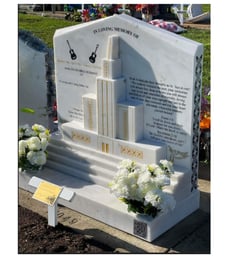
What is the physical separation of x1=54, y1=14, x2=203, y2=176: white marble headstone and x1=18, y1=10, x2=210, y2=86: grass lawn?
6.63 metres

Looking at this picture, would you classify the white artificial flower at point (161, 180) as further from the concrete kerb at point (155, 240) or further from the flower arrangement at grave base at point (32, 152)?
the flower arrangement at grave base at point (32, 152)

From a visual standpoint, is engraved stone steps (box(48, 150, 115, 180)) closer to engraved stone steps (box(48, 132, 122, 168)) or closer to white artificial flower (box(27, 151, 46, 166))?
engraved stone steps (box(48, 132, 122, 168))

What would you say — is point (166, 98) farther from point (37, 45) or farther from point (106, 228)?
point (37, 45)

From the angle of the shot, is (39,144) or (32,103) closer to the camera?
(39,144)

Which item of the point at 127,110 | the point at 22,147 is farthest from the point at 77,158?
the point at 127,110

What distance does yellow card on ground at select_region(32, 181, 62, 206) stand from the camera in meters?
5.53

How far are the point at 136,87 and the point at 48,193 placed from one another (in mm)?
1615

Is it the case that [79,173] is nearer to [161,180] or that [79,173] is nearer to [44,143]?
[44,143]

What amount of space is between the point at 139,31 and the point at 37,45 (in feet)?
8.32

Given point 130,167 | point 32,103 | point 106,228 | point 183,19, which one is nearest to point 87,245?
point 106,228

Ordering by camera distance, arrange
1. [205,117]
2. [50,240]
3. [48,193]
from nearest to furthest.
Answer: [50,240], [48,193], [205,117]

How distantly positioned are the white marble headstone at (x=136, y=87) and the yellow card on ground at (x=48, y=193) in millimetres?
1018

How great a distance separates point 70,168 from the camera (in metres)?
6.59

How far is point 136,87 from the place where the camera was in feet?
19.8
